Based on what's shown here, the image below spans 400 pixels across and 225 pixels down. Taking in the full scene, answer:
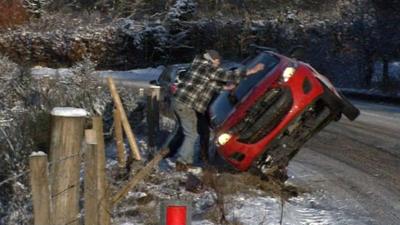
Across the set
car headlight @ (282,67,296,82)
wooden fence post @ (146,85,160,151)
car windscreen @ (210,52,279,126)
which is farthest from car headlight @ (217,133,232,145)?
wooden fence post @ (146,85,160,151)

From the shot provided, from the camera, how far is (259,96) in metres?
10.3

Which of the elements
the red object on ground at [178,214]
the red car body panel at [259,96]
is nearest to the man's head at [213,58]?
the red car body panel at [259,96]


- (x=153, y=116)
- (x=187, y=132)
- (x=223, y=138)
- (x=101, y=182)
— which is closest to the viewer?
(x=101, y=182)

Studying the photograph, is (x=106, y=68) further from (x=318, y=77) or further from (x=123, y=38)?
(x=318, y=77)

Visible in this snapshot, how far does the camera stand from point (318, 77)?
10.5 metres

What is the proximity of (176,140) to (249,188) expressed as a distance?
185 centimetres

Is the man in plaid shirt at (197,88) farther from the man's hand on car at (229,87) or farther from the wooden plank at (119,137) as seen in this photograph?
the wooden plank at (119,137)

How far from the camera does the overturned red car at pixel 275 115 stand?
405 inches

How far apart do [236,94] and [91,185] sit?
483cm

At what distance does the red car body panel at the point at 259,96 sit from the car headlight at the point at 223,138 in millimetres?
34

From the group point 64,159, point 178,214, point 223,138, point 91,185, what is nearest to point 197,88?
point 223,138

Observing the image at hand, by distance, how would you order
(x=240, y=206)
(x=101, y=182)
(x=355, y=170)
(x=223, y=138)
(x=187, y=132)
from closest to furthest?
(x=101, y=182), (x=240, y=206), (x=223, y=138), (x=187, y=132), (x=355, y=170)

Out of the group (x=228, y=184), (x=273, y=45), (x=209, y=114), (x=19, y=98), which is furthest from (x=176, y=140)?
(x=273, y=45)

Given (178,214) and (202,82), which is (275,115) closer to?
(202,82)
